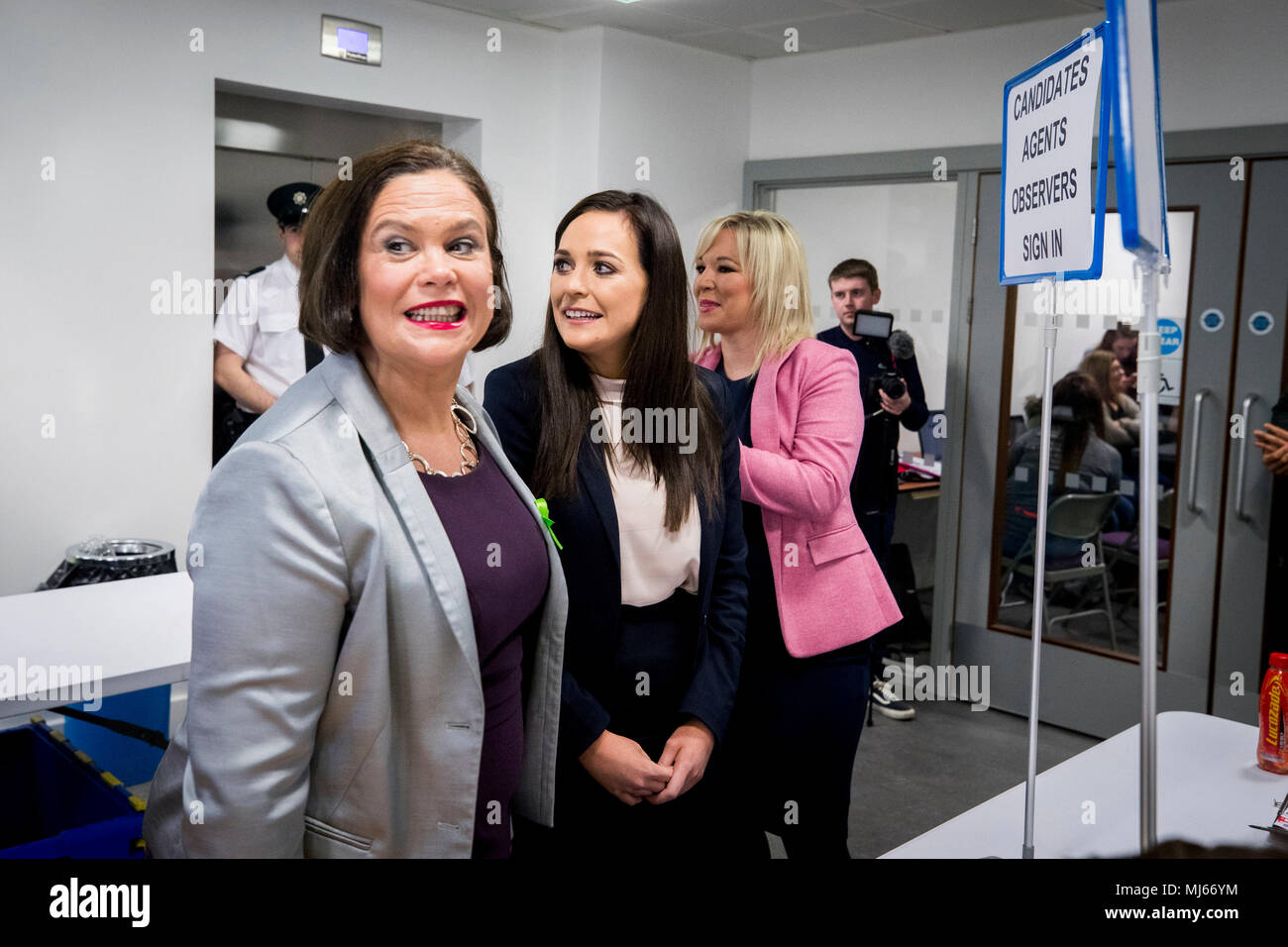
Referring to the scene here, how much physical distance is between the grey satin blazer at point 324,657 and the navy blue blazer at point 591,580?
431mm

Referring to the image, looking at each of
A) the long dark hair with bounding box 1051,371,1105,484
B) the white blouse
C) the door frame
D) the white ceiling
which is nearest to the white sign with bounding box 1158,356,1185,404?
the long dark hair with bounding box 1051,371,1105,484

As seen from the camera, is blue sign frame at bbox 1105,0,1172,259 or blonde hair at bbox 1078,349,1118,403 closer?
blue sign frame at bbox 1105,0,1172,259

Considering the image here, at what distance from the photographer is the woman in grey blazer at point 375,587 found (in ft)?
3.57

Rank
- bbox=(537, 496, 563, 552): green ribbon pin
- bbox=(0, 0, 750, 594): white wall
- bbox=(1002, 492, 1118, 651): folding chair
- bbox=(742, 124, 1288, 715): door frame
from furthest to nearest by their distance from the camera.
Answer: bbox=(742, 124, 1288, 715): door frame < bbox=(1002, 492, 1118, 651): folding chair < bbox=(0, 0, 750, 594): white wall < bbox=(537, 496, 563, 552): green ribbon pin

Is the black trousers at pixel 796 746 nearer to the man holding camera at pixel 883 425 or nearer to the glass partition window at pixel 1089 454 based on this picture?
the man holding camera at pixel 883 425

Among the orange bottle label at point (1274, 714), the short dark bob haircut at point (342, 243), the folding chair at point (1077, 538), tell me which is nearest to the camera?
the short dark bob haircut at point (342, 243)

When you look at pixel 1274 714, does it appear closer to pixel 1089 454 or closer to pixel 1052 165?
pixel 1052 165

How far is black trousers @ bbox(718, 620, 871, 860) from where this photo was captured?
213 centimetres

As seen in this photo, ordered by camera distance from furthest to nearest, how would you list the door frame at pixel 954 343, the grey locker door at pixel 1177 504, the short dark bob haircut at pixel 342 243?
the door frame at pixel 954 343, the grey locker door at pixel 1177 504, the short dark bob haircut at pixel 342 243

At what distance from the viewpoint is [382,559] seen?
1.14m

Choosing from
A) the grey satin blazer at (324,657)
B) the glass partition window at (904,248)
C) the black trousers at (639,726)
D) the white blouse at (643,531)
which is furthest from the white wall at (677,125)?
the grey satin blazer at (324,657)

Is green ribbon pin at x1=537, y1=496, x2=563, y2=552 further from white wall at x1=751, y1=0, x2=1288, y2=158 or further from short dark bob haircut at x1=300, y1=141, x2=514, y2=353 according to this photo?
white wall at x1=751, y1=0, x2=1288, y2=158

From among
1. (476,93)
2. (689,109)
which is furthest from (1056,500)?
(476,93)

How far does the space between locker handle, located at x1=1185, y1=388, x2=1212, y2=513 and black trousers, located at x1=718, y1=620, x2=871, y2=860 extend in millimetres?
2350
